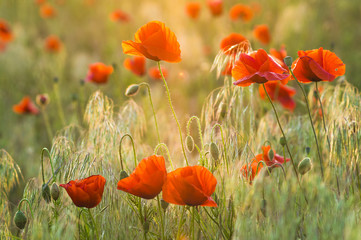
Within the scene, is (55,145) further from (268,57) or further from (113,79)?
(113,79)

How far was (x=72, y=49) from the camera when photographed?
5754 mm

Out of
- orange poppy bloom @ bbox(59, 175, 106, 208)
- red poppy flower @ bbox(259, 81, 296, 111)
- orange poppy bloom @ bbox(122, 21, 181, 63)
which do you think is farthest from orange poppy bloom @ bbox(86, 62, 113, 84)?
orange poppy bloom @ bbox(59, 175, 106, 208)

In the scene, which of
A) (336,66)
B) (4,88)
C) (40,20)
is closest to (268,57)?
(336,66)

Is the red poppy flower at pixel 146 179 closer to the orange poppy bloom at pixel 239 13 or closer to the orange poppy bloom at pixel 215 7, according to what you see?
the orange poppy bloom at pixel 239 13

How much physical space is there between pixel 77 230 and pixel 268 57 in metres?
0.81

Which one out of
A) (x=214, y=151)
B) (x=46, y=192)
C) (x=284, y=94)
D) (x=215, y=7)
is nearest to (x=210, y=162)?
(x=214, y=151)

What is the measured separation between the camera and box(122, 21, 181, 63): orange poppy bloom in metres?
1.46

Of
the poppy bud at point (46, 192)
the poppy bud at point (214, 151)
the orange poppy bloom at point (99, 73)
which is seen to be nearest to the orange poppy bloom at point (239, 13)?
the orange poppy bloom at point (99, 73)

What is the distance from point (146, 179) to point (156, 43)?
44 cm

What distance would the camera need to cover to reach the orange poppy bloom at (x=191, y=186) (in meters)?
1.26

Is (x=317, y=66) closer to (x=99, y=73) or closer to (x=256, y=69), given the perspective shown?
(x=256, y=69)

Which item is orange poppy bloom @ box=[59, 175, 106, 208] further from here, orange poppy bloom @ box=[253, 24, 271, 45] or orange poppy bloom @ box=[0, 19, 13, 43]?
orange poppy bloom @ box=[0, 19, 13, 43]

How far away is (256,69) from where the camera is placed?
4.82 feet

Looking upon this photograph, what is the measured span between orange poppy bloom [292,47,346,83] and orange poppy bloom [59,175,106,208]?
0.71 m
